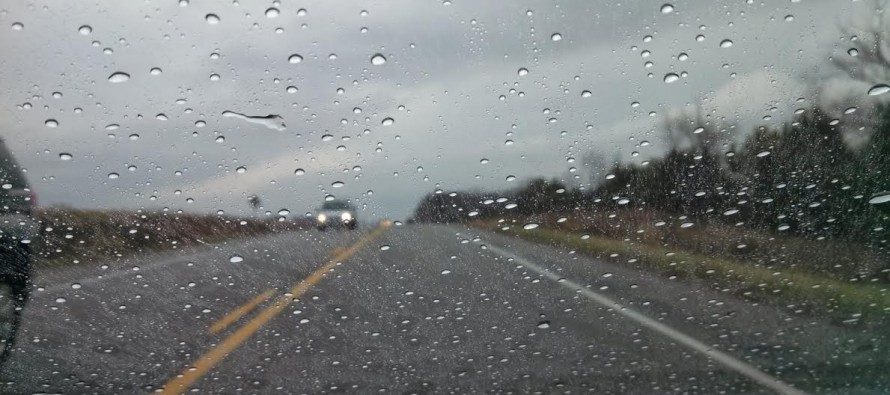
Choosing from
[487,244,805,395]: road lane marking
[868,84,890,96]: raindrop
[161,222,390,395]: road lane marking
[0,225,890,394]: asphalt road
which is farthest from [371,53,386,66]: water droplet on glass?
[868,84,890,96]: raindrop

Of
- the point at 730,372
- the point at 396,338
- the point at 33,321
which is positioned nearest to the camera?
the point at 730,372

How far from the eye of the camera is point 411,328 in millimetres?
5895

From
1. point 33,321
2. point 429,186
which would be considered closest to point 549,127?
point 429,186

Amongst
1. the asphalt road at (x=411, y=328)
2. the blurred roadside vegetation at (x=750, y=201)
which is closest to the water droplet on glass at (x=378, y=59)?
the blurred roadside vegetation at (x=750, y=201)

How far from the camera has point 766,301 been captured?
5984mm

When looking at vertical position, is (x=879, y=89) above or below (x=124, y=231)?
above

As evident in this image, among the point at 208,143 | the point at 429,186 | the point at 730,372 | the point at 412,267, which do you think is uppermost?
the point at 208,143

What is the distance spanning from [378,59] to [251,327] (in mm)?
2188

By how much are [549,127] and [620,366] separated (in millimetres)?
1557

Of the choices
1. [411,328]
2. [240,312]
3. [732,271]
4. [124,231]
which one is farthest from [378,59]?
[732,271]

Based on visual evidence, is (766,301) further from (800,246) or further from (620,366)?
(620,366)

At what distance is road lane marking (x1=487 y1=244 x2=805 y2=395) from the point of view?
477cm

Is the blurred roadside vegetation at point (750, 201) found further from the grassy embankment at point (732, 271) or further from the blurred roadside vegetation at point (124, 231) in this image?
the blurred roadside vegetation at point (124, 231)

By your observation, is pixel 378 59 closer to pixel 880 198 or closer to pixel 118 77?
pixel 118 77
